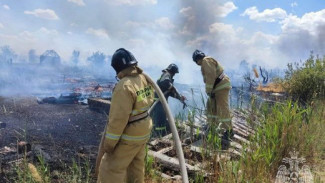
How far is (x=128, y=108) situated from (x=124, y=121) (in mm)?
152

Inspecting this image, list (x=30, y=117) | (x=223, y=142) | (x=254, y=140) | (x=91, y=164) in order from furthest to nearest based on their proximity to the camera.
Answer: (x=30, y=117), (x=223, y=142), (x=91, y=164), (x=254, y=140)

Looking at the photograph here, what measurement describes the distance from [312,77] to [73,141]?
703 centimetres

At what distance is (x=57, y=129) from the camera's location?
870 centimetres

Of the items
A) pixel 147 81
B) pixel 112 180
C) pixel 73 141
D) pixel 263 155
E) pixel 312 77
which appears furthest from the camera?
pixel 312 77

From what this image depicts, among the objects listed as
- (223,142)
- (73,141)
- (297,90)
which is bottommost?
(73,141)

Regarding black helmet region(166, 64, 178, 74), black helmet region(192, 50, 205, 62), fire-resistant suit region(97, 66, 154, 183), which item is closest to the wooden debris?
black helmet region(166, 64, 178, 74)

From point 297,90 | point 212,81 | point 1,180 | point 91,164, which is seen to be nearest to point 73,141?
point 91,164

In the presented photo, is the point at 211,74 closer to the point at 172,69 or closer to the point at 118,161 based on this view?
the point at 172,69

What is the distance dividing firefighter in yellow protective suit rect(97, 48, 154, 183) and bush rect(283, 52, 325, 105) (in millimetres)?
6093

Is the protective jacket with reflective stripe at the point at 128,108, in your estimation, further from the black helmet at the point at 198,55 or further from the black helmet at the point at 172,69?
the black helmet at the point at 172,69

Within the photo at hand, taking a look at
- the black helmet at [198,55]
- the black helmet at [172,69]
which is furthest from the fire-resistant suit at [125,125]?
the black helmet at [172,69]

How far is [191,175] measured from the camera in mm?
3873

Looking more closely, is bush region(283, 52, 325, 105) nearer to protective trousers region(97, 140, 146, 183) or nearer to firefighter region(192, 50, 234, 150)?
firefighter region(192, 50, 234, 150)

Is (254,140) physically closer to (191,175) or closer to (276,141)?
(276,141)
